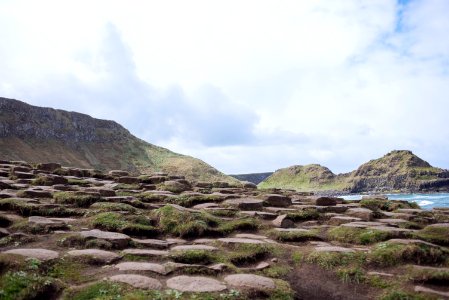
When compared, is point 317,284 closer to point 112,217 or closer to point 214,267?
point 214,267

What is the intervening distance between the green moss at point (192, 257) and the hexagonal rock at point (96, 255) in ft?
2.49

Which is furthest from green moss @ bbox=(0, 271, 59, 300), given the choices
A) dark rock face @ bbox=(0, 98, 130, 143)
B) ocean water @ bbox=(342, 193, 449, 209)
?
dark rock face @ bbox=(0, 98, 130, 143)

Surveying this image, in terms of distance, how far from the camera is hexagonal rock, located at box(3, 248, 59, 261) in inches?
187

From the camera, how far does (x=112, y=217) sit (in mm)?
6730

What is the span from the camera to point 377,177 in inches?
5187

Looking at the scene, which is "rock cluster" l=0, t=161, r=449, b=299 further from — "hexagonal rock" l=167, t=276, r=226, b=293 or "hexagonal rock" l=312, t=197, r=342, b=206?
"hexagonal rock" l=312, t=197, r=342, b=206

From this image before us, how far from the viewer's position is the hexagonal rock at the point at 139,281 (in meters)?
4.21

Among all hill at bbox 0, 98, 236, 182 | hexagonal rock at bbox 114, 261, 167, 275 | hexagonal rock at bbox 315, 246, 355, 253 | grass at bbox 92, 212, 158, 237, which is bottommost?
hexagonal rock at bbox 114, 261, 167, 275

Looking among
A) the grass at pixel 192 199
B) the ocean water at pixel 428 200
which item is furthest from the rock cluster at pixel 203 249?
the ocean water at pixel 428 200

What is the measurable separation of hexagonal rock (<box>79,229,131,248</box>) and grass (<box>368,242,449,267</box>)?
342cm

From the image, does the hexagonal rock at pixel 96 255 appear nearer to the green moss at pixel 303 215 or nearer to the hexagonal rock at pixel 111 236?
the hexagonal rock at pixel 111 236

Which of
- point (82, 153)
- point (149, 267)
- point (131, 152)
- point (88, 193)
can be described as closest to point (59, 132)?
point (82, 153)

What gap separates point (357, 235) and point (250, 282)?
Answer: 2633mm

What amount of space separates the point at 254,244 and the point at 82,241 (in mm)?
2472
